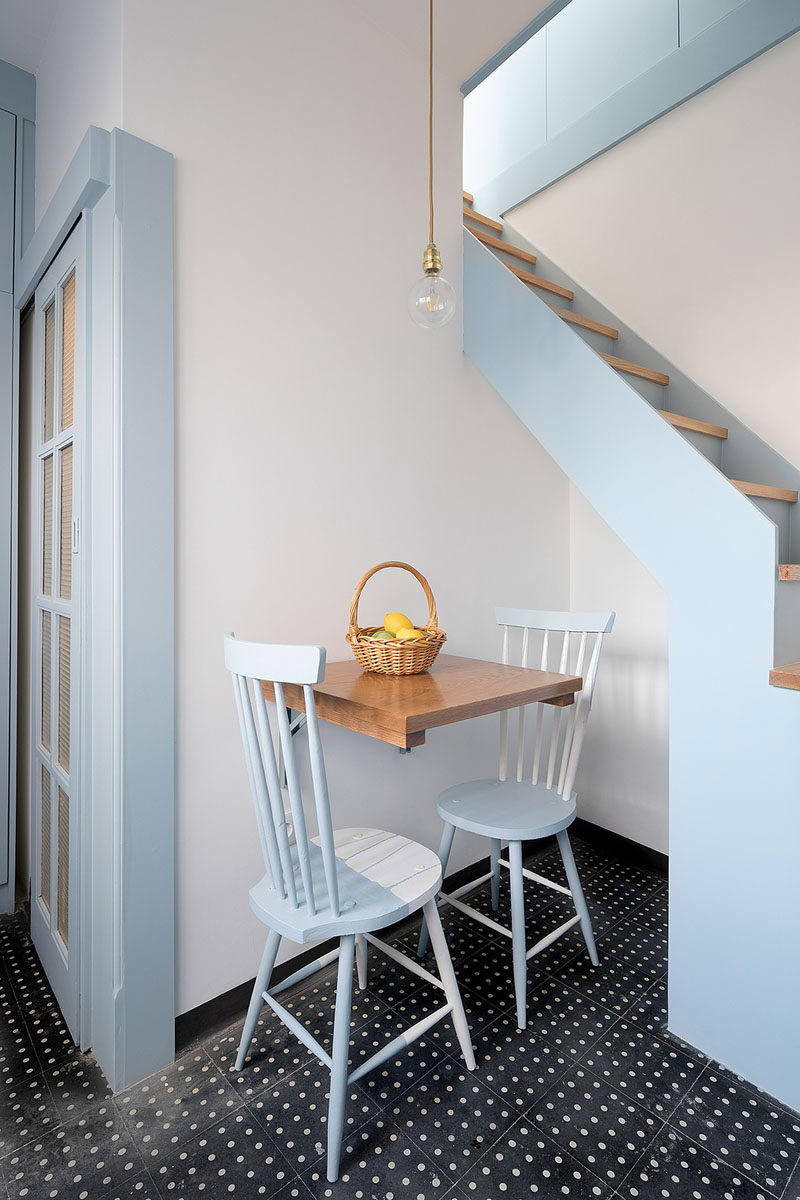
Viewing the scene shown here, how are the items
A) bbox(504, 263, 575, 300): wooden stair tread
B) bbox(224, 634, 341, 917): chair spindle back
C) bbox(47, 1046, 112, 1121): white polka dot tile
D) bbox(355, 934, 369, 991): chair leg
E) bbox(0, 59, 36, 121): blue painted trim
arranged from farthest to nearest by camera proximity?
bbox(504, 263, 575, 300): wooden stair tread → bbox(0, 59, 36, 121): blue painted trim → bbox(355, 934, 369, 991): chair leg → bbox(47, 1046, 112, 1121): white polka dot tile → bbox(224, 634, 341, 917): chair spindle back

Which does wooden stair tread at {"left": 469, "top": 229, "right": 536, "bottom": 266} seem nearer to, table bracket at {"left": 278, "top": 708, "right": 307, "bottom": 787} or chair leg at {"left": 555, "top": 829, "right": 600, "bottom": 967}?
table bracket at {"left": 278, "top": 708, "right": 307, "bottom": 787}

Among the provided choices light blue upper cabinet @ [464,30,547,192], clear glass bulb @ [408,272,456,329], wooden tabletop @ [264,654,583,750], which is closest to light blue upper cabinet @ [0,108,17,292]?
clear glass bulb @ [408,272,456,329]

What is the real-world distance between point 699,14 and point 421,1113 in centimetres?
368

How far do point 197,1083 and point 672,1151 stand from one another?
1.07 metres

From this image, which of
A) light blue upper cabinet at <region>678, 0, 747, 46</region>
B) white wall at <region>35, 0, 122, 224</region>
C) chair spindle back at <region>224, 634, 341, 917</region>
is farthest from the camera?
light blue upper cabinet at <region>678, 0, 747, 46</region>

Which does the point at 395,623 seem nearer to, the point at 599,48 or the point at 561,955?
the point at 561,955

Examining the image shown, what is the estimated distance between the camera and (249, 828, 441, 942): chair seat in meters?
1.25

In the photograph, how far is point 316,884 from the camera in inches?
54.6

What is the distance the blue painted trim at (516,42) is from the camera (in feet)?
6.35

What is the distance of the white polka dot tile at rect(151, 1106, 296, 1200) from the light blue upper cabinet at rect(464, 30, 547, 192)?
12.7ft

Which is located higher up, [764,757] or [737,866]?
[764,757]

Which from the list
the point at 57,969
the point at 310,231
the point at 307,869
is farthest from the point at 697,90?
the point at 57,969

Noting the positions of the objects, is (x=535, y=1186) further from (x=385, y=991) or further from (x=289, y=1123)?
(x=385, y=991)

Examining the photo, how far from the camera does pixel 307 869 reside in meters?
1.25
